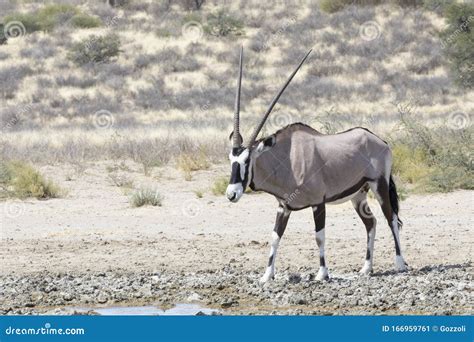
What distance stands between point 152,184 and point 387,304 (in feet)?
33.7

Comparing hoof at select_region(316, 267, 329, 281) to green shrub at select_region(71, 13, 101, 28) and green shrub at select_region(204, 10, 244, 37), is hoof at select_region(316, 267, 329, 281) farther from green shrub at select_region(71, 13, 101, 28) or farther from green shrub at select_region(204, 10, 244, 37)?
green shrub at select_region(71, 13, 101, 28)

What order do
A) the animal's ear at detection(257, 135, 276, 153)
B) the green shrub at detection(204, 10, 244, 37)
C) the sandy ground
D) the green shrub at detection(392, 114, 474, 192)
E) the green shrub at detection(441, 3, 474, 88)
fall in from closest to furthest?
the animal's ear at detection(257, 135, 276, 153)
the sandy ground
the green shrub at detection(392, 114, 474, 192)
the green shrub at detection(441, 3, 474, 88)
the green shrub at detection(204, 10, 244, 37)

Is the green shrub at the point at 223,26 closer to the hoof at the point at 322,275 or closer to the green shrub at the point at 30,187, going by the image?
the green shrub at the point at 30,187

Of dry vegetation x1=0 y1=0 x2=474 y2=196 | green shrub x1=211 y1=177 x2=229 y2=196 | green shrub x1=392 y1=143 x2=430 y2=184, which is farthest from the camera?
dry vegetation x1=0 y1=0 x2=474 y2=196

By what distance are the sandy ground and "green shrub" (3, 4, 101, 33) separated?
37676mm

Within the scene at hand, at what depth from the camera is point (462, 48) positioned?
125ft

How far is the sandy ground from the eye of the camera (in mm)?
10180

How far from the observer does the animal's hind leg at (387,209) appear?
10.8m

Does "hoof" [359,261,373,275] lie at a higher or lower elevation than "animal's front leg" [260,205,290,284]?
lower

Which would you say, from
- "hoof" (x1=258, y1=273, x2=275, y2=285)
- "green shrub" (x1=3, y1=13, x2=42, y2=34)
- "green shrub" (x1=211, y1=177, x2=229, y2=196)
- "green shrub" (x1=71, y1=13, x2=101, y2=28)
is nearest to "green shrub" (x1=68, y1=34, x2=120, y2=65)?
"green shrub" (x1=71, y1=13, x2=101, y2=28)

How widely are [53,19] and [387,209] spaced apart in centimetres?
4746

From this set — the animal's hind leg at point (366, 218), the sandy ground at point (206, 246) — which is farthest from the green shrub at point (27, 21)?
the animal's hind leg at point (366, 218)

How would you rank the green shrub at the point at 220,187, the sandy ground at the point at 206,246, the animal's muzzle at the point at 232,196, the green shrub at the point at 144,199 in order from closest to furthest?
the animal's muzzle at the point at 232,196
the sandy ground at the point at 206,246
the green shrub at the point at 144,199
the green shrub at the point at 220,187

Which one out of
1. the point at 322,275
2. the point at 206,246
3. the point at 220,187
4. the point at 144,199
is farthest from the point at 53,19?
the point at 322,275
